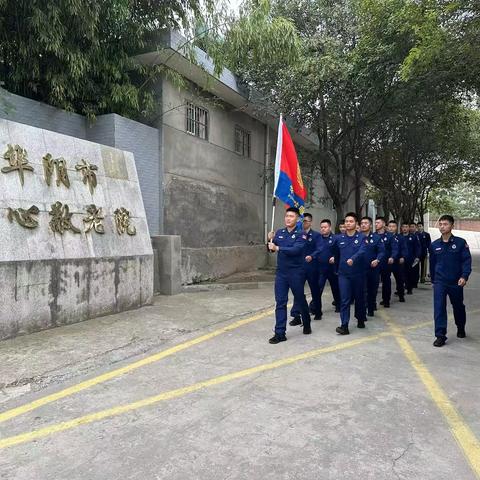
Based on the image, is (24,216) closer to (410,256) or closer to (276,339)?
(276,339)

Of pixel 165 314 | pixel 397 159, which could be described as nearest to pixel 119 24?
pixel 165 314

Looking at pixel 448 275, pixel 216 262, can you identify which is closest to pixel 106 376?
pixel 448 275

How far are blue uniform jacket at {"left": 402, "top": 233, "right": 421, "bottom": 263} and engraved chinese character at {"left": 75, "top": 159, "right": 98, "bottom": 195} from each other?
6.25 m

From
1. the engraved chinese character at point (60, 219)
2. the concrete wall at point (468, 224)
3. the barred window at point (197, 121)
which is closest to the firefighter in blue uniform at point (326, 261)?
the engraved chinese character at point (60, 219)

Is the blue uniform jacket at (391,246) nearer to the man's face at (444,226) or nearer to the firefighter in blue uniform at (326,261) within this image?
the firefighter in blue uniform at (326,261)

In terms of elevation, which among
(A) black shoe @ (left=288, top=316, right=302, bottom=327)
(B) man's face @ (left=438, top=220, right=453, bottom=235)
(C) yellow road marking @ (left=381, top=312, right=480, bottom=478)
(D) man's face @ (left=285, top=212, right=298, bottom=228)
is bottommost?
(C) yellow road marking @ (left=381, top=312, right=480, bottom=478)

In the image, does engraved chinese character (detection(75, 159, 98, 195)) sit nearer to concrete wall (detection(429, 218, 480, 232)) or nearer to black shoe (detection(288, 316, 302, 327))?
black shoe (detection(288, 316, 302, 327))

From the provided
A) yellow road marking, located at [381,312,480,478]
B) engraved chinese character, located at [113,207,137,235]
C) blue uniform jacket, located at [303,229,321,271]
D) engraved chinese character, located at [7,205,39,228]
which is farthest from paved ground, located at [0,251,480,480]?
engraved chinese character, located at [113,207,137,235]

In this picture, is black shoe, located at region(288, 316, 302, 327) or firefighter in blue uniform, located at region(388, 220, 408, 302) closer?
black shoe, located at region(288, 316, 302, 327)

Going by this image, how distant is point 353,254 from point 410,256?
4.23m

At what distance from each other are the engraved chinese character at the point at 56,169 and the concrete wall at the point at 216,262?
12.5 feet

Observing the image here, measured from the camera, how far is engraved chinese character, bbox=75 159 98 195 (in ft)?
21.2

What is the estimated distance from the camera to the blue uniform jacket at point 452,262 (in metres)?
5.39

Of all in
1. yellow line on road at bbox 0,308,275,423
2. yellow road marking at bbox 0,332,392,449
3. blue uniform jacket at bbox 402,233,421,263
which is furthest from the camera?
blue uniform jacket at bbox 402,233,421,263
